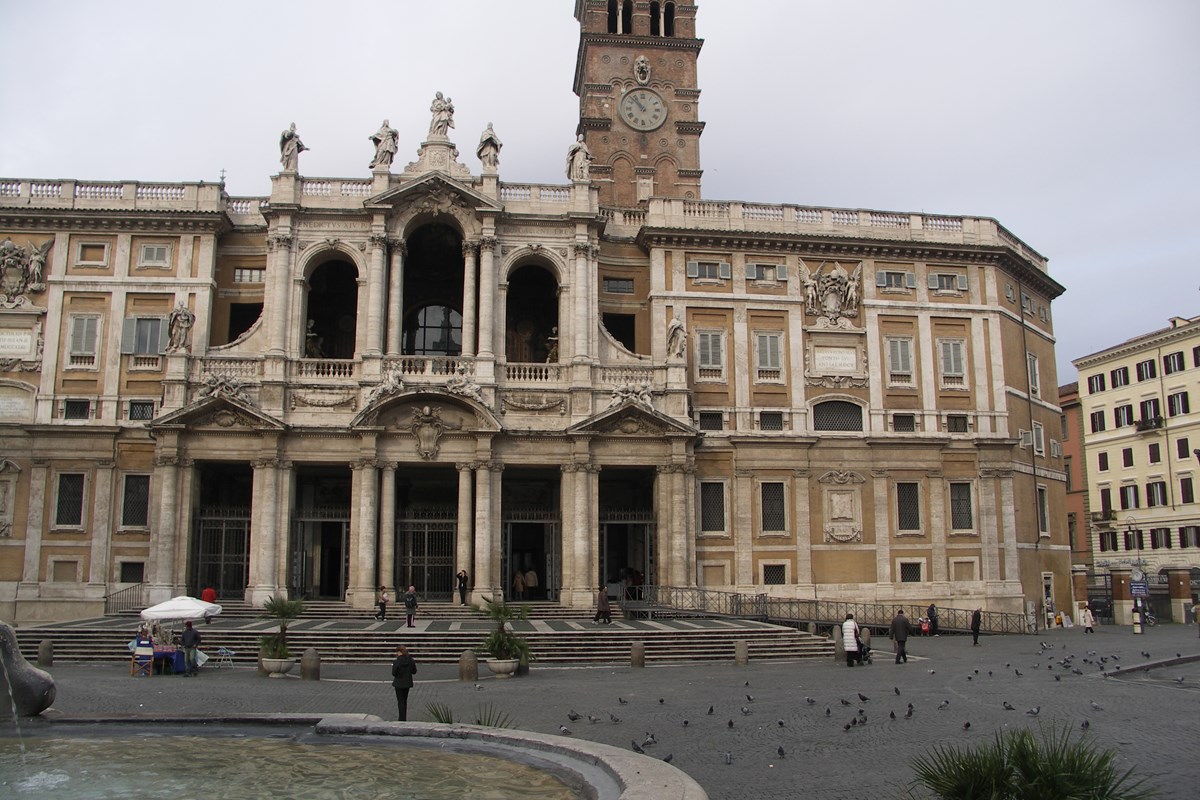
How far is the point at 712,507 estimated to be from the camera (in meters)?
40.8

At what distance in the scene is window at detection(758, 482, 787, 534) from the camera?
1618 inches

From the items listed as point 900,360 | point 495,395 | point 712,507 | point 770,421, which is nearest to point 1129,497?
point 900,360

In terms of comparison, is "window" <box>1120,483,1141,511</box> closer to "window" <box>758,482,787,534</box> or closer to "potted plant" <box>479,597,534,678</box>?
"window" <box>758,482,787,534</box>

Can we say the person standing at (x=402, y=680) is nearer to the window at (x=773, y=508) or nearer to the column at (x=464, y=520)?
the column at (x=464, y=520)

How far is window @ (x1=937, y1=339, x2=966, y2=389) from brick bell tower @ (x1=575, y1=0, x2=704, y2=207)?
61.3ft

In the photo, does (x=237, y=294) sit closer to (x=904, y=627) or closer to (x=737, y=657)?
(x=737, y=657)

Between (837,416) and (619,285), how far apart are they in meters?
10.5

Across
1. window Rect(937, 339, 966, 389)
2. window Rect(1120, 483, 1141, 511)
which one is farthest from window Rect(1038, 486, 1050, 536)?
window Rect(1120, 483, 1141, 511)

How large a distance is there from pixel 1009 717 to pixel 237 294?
111ft

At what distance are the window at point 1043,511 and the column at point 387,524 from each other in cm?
2789

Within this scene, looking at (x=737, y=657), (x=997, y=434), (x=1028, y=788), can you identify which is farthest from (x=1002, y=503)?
(x=1028, y=788)

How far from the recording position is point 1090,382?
70750 mm

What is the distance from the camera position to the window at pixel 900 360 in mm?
43281

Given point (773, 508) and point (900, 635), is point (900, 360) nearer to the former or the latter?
point (773, 508)
